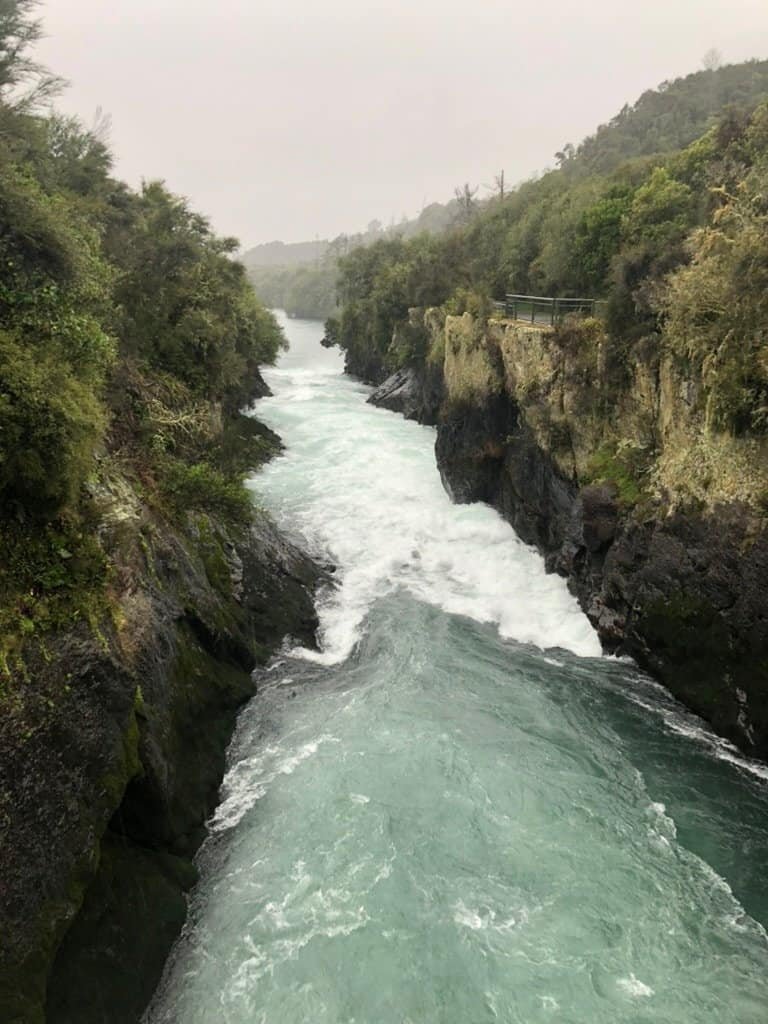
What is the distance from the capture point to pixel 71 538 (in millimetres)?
9195

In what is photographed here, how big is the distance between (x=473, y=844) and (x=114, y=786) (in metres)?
5.58

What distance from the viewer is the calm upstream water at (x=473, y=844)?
8.31m

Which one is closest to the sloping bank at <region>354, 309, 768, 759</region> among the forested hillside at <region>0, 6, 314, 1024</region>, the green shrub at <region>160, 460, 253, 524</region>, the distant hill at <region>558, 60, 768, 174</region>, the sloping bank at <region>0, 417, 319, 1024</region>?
the forested hillside at <region>0, 6, 314, 1024</region>

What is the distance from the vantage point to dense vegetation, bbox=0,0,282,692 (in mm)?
8344

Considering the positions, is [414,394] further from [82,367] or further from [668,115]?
[668,115]

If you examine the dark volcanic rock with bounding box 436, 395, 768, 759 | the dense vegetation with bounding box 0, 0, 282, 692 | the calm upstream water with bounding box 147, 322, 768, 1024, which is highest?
the dense vegetation with bounding box 0, 0, 282, 692

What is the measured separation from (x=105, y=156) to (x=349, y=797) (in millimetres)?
33944

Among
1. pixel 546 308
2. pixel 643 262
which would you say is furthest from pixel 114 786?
pixel 546 308

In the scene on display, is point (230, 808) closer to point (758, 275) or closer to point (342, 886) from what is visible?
point (342, 886)

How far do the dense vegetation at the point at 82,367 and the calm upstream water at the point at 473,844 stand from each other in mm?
4745

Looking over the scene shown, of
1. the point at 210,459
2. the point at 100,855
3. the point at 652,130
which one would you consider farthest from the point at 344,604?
the point at 652,130

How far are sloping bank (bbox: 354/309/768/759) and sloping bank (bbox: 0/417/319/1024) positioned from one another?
9.53 m

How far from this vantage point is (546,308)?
23484 millimetres

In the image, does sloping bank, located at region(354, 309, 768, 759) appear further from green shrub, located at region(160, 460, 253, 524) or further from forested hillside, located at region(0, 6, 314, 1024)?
green shrub, located at region(160, 460, 253, 524)
